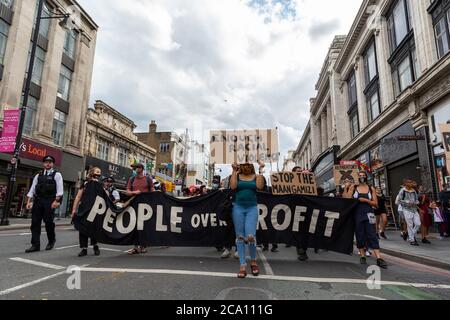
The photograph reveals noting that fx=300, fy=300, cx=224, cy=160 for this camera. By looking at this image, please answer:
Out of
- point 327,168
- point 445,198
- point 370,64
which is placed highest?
point 370,64

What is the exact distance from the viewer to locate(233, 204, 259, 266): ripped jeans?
4.62 metres

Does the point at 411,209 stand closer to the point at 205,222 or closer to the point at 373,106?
the point at 205,222

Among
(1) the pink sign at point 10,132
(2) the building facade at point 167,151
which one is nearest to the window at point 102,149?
(1) the pink sign at point 10,132

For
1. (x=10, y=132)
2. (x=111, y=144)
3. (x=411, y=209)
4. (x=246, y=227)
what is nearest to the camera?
(x=246, y=227)

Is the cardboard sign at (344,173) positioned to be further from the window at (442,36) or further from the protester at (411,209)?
the protester at (411,209)

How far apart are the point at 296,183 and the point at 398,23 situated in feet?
52.1

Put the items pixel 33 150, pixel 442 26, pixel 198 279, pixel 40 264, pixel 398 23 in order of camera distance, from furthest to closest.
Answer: pixel 33 150
pixel 398 23
pixel 442 26
pixel 40 264
pixel 198 279

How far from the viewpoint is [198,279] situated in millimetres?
4113

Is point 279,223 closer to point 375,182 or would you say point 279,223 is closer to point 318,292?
point 318,292

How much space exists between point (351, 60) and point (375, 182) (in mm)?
11936

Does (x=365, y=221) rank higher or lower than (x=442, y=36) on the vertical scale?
lower

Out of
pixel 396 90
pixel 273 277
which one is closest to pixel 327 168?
pixel 396 90

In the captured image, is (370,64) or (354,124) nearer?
(370,64)

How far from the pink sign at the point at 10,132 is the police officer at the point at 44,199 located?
1035 centimetres
